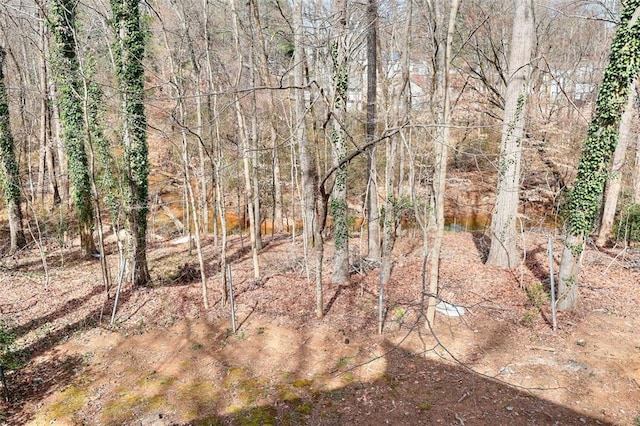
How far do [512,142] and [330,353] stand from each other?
6.64m

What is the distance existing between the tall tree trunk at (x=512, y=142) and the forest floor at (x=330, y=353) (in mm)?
648

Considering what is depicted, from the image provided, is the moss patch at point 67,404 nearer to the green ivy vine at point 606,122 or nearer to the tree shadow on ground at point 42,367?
the tree shadow on ground at point 42,367

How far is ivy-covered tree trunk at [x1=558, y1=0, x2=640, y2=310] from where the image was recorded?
649 cm

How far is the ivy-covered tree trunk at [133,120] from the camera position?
8.71 meters

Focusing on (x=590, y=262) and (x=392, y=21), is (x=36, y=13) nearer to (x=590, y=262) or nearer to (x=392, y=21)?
(x=392, y=21)

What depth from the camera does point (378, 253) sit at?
37.1 feet

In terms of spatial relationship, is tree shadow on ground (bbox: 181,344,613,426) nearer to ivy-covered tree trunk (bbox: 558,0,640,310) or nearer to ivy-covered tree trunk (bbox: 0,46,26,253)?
ivy-covered tree trunk (bbox: 558,0,640,310)

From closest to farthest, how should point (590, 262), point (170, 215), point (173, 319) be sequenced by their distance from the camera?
1. point (173, 319)
2. point (590, 262)
3. point (170, 215)

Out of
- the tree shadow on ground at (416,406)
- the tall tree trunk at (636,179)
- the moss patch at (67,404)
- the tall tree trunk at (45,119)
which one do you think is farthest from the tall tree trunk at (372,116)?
the tall tree trunk at (45,119)

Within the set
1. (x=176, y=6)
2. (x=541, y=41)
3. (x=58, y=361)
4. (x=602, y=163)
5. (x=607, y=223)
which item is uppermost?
(x=541, y=41)

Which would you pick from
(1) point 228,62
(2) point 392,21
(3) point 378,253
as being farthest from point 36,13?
(3) point 378,253

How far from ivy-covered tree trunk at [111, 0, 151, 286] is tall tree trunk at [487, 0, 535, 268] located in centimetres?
836

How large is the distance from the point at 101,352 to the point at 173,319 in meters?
Result: 1.49

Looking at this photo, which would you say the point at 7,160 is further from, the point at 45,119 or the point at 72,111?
the point at 45,119
